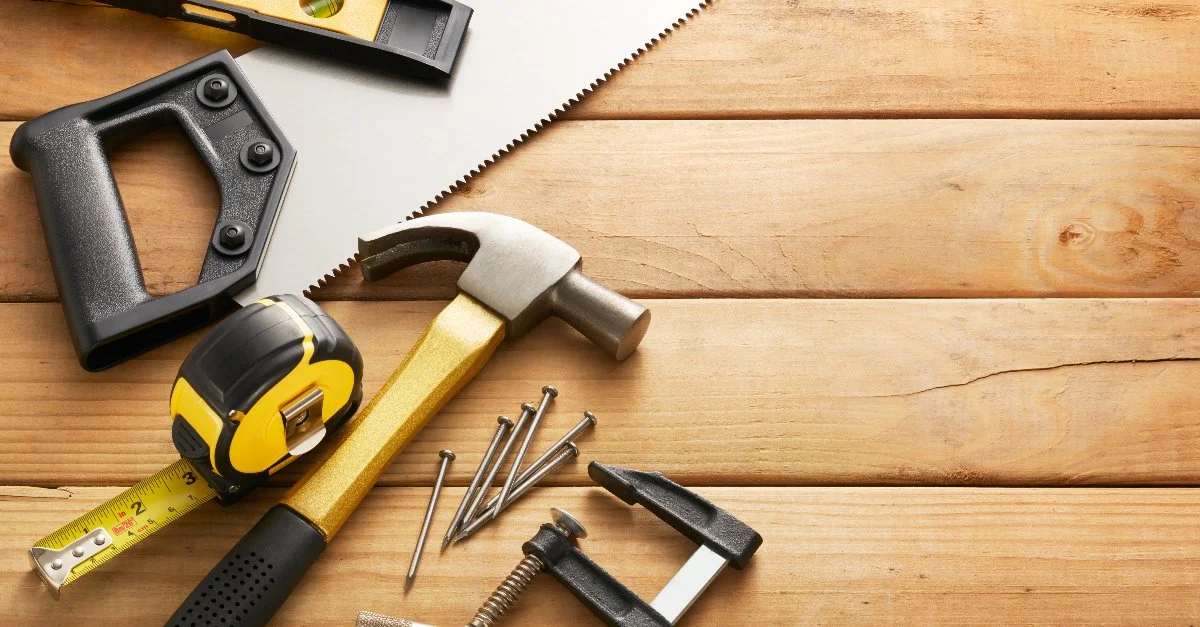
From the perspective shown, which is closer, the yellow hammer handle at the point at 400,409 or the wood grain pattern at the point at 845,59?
the yellow hammer handle at the point at 400,409

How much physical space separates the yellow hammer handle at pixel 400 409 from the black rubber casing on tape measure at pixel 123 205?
30 centimetres

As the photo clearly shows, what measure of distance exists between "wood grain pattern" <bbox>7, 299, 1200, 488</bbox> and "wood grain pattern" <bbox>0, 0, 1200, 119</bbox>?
15.7 inches

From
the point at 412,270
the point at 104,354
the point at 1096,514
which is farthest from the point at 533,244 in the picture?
the point at 1096,514

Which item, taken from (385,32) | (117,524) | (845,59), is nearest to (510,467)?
(117,524)

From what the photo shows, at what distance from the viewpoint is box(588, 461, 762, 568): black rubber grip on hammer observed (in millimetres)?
1272

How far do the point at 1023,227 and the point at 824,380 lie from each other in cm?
46

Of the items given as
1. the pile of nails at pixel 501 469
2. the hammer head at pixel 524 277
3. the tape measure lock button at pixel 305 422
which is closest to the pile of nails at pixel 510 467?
the pile of nails at pixel 501 469

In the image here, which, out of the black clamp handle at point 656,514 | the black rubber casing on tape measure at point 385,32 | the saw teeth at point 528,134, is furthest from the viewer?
the black rubber casing on tape measure at point 385,32

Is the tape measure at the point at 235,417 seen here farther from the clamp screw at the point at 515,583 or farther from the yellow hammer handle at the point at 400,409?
the clamp screw at the point at 515,583

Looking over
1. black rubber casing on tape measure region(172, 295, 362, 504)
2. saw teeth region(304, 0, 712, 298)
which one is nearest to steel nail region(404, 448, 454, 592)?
black rubber casing on tape measure region(172, 295, 362, 504)

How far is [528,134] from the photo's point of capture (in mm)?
1650

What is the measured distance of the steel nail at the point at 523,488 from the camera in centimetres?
130

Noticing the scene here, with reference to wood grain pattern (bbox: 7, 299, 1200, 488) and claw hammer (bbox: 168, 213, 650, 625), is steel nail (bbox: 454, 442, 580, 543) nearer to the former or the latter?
wood grain pattern (bbox: 7, 299, 1200, 488)

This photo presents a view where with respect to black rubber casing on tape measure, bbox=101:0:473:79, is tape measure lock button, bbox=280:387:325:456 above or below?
below
